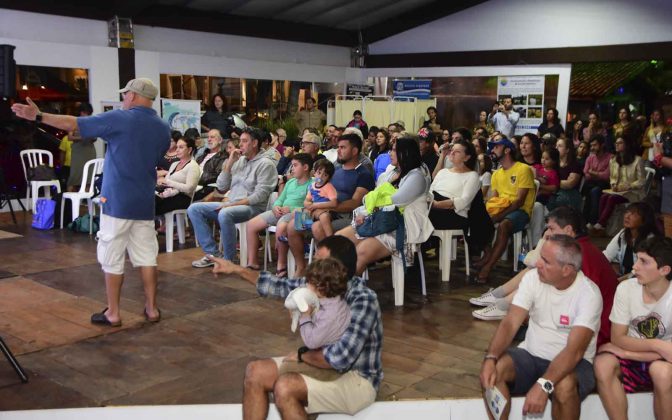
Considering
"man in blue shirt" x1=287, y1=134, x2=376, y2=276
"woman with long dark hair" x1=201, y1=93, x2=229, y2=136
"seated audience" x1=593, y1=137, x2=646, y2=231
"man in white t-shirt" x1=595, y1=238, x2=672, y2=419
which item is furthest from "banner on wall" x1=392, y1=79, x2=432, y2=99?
"man in white t-shirt" x1=595, y1=238, x2=672, y2=419

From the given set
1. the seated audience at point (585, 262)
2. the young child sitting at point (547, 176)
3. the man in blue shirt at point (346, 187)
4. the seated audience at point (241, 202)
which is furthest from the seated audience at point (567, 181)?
the seated audience at point (585, 262)

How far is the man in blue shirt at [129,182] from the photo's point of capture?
417 centimetres

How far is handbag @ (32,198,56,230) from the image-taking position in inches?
311

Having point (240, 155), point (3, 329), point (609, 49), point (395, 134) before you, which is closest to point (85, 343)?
point (3, 329)

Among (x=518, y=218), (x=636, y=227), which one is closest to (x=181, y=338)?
(x=636, y=227)

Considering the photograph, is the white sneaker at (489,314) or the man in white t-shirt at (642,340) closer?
the man in white t-shirt at (642,340)

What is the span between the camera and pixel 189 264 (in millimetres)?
6180

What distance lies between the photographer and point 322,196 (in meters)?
5.38

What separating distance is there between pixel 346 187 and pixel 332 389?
2.89m

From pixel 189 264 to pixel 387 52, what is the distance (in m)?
9.57

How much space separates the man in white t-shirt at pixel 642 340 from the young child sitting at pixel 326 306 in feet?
3.91

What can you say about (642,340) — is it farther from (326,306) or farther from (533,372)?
(326,306)

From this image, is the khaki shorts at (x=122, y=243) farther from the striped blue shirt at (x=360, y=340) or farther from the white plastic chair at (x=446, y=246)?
the white plastic chair at (x=446, y=246)

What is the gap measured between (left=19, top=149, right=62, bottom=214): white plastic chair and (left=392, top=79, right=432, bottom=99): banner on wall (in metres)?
7.37
